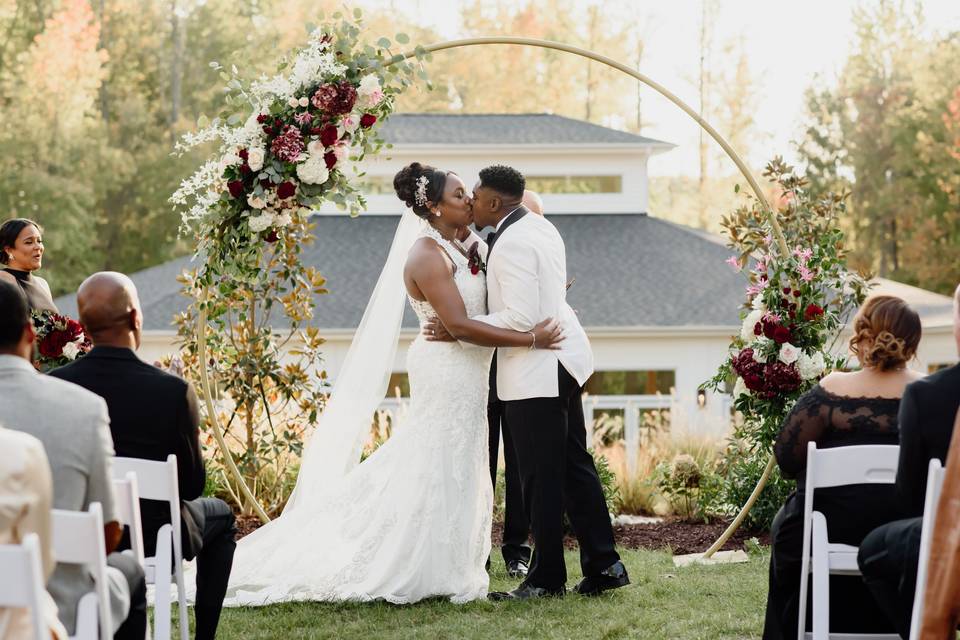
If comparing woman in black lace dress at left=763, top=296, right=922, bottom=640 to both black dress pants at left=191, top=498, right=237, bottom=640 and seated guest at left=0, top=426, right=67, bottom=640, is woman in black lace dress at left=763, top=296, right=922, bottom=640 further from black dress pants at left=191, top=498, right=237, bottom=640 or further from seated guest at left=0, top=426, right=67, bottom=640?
seated guest at left=0, top=426, right=67, bottom=640

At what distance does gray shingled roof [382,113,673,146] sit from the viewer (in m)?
19.3

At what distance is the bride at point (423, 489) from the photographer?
6035 mm

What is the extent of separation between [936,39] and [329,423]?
27.2m

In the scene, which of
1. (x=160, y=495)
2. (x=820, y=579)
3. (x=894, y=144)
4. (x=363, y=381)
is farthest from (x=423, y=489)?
(x=894, y=144)

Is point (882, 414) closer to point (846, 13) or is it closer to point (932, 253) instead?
point (932, 253)

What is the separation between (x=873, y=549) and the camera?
163 inches

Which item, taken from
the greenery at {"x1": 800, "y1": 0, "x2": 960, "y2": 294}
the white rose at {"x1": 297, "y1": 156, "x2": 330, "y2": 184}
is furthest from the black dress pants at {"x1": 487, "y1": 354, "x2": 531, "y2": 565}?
the greenery at {"x1": 800, "y1": 0, "x2": 960, "y2": 294}

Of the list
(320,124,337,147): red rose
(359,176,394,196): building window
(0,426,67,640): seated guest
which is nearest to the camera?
(0,426,67,640): seated guest

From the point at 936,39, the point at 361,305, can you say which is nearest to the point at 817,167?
the point at 936,39

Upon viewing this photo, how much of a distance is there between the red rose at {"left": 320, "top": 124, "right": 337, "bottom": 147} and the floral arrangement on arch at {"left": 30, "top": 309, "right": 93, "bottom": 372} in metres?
1.73

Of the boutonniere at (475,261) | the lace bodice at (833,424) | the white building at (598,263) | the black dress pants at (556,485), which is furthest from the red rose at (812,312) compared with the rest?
the white building at (598,263)

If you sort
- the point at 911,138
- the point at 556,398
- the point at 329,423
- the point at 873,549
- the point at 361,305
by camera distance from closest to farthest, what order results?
the point at 873,549 < the point at 556,398 < the point at 329,423 < the point at 361,305 < the point at 911,138

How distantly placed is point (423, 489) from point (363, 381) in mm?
1121

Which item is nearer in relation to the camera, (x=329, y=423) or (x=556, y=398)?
(x=556, y=398)
